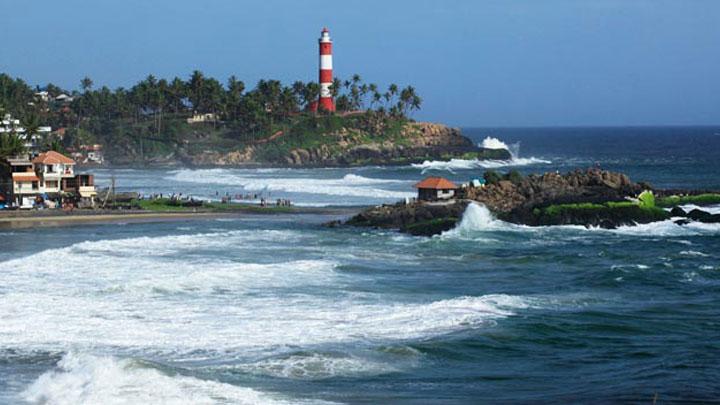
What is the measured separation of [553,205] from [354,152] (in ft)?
283

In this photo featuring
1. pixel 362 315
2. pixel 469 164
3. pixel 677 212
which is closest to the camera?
pixel 362 315

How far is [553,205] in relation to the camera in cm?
5491

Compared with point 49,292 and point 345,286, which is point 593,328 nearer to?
point 345,286

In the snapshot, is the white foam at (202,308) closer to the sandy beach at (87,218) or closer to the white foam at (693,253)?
the white foam at (693,253)

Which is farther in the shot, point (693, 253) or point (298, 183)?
point (298, 183)

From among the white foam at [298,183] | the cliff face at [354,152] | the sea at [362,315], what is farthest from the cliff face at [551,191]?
the cliff face at [354,152]

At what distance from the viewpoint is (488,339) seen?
89.6 ft

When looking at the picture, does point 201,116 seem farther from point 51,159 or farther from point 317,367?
point 317,367

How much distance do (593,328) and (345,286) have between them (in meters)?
9.86

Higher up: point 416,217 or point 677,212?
point 677,212

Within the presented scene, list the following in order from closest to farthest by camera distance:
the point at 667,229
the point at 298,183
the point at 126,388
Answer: the point at 126,388
the point at 667,229
the point at 298,183

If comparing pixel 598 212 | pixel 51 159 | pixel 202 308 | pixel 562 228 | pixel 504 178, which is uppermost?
pixel 51 159

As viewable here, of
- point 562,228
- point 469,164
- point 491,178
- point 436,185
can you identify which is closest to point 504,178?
point 491,178

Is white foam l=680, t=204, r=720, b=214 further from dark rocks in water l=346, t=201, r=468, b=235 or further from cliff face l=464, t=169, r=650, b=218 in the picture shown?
dark rocks in water l=346, t=201, r=468, b=235
